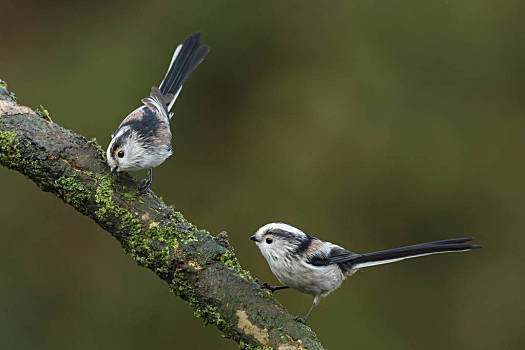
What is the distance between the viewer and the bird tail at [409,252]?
2633 mm

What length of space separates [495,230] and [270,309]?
313cm

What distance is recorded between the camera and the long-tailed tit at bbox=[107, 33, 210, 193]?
2855 mm

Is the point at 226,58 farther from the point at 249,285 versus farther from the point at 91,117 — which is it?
the point at 249,285

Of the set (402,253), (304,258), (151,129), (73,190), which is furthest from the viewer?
(151,129)

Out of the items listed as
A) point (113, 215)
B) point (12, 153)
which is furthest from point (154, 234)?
point (12, 153)

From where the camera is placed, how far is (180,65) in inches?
149

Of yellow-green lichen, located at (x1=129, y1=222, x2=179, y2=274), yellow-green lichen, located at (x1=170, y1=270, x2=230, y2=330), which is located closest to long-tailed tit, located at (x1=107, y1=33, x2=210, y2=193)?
yellow-green lichen, located at (x1=129, y1=222, x2=179, y2=274)

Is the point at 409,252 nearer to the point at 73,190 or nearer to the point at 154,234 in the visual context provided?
the point at 154,234

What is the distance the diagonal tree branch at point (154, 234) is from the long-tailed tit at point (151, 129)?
0.09 meters

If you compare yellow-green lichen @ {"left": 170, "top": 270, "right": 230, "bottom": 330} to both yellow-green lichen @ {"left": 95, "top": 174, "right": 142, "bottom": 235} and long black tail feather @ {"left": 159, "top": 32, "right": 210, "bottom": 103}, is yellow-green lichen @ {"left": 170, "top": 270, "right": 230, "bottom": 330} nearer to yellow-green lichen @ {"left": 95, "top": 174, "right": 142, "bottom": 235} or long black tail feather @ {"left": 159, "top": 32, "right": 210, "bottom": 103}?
yellow-green lichen @ {"left": 95, "top": 174, "right": 142, "bottom": 235}

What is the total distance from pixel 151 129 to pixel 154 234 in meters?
0.73

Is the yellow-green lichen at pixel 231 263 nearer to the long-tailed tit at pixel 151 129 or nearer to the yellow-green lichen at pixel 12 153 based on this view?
the long-tailed tit at pixel 151 129

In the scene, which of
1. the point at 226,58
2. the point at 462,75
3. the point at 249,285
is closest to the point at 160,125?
the point at 249,285

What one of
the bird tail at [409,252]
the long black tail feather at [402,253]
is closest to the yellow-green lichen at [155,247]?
the long black tail feather at [402,253]
